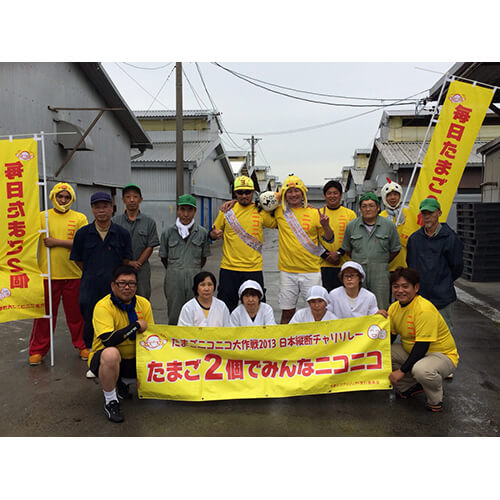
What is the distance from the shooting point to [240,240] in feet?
16.1

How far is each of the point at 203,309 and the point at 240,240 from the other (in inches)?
42.3

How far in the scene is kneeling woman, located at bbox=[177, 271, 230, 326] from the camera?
406 cm

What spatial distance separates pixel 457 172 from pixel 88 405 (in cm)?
483

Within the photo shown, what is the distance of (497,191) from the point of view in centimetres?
1232

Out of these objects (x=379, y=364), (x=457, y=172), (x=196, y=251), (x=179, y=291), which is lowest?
(x=379, y=364)

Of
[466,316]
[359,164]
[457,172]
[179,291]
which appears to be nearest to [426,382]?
[179,291]

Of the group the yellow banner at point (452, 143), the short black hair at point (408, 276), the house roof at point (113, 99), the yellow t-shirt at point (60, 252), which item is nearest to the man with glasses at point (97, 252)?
the yellow t-shirt at point (60, 252)

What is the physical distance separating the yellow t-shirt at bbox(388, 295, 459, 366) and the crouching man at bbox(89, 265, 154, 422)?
7.28 ft

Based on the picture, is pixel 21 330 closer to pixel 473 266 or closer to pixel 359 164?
pixel 473 266

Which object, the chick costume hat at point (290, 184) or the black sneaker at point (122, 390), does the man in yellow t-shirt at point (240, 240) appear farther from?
the black sneaker at point (122, 390)

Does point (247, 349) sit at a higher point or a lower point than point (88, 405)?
higher

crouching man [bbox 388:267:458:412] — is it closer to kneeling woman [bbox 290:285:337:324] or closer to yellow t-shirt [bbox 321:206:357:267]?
kneeling woman [bbox 290:285:337:324]

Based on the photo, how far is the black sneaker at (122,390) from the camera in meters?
3.90

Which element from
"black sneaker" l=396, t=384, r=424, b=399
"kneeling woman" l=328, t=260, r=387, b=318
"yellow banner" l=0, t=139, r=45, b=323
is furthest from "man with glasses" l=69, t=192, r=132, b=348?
"black sneaker" l=396, t=384, r=424, b=399
